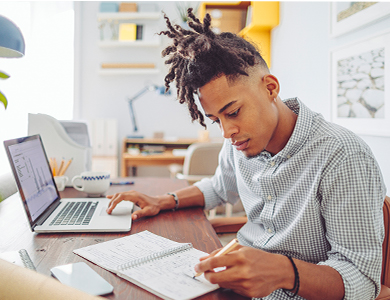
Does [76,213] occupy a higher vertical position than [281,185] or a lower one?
lower

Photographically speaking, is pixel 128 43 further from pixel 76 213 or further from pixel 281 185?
pixel 281 185

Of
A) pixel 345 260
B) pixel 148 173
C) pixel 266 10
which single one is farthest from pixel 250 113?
pixel 148 173

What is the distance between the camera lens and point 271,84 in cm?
90

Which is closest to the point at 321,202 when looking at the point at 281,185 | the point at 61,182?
the point at 281,185

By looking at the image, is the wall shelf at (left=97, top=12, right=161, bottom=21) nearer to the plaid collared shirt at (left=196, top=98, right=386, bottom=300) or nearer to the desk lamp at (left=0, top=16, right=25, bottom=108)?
the plaid collared shirt at (left=196, top=98, right=386, bottom=300)

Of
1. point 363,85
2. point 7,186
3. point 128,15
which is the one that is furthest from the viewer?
point 128,15

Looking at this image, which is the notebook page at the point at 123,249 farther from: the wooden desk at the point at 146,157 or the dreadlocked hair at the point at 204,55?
the wooden desk at the point at 146,157

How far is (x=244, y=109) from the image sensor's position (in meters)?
0.85

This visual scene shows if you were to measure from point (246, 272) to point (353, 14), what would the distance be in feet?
5.65

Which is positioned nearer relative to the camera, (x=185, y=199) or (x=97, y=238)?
(x=97, y=238)

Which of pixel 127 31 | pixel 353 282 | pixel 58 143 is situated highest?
pixel 127 31

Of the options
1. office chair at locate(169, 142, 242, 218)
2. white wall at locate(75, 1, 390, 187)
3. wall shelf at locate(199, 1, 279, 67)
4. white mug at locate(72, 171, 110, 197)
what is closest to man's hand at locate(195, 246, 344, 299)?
white mug at locate(72, 171, 110, 197)

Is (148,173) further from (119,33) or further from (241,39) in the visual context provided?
(241,39)

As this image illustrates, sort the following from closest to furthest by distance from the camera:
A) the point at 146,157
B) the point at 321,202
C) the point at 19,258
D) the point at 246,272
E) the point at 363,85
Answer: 1. the point at 246,272
2. the point at 19,258
3. the point at 321,202
4. the point at 363,85
5. the point at 146,157
